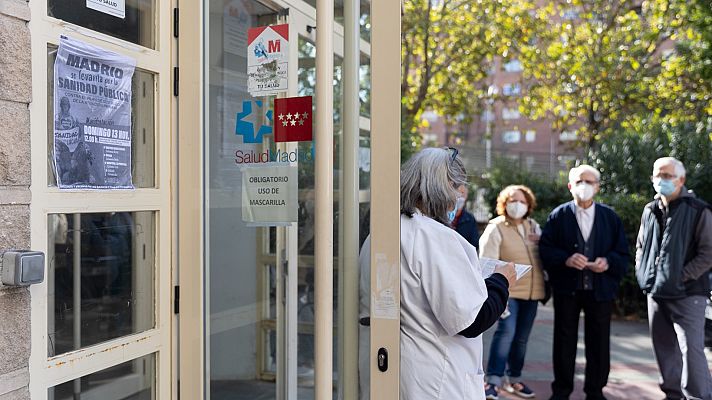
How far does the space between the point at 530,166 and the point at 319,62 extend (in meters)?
11.2

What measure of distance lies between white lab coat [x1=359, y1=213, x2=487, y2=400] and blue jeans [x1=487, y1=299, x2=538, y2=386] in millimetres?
3329

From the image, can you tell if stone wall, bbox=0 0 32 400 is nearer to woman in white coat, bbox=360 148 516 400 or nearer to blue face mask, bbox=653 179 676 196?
woman in white coat, bbox=360 148 516 400

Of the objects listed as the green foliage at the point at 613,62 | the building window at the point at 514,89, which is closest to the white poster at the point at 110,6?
the green foliage at the point at 613,62

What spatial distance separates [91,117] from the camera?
2.56m

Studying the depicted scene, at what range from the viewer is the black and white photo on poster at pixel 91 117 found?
2443 mm

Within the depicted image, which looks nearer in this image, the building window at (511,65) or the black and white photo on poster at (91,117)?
the black and white photo on poster at (91,117)

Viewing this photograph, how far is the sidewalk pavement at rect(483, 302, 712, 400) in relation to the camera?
5.95 metres

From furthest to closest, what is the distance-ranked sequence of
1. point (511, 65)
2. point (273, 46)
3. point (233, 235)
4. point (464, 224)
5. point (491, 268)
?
1. point (511, 65)
2. point (464, 224)
3. point (233, 235)
4. point (491, 268)
5. point (273, 46)

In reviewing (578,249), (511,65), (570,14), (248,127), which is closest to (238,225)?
(248,127)

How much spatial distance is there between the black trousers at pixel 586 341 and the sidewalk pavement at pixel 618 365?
1.12ft

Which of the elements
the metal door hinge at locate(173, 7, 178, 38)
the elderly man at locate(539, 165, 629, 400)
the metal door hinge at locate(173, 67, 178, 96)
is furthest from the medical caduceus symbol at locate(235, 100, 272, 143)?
the elderly man at locate(539, 165, 629, 400)

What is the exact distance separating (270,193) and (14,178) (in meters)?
0.90

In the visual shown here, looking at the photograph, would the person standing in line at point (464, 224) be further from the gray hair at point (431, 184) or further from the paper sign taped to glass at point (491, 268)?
the gray hair at point (431, 184)

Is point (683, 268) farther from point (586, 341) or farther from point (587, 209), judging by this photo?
point (586, 341)
